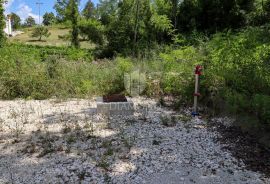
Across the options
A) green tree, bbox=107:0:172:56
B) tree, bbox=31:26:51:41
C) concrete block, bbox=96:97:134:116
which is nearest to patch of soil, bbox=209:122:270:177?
concrete block, bbox=96:97:134:116

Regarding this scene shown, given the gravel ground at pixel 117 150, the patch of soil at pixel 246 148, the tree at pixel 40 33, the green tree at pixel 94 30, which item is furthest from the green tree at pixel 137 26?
the tree at pixel 40 33

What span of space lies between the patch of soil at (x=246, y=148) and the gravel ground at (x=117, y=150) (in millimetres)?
32

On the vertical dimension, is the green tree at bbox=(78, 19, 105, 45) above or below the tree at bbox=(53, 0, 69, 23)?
below

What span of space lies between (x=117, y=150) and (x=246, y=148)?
68.4 inches

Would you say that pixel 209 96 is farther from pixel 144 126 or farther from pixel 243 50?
pixel 144 126

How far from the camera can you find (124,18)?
18.1 meters

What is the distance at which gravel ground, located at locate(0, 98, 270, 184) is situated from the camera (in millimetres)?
3510

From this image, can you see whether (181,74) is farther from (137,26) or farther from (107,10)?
(107,10)

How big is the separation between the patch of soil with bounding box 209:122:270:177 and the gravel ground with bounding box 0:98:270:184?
3cm

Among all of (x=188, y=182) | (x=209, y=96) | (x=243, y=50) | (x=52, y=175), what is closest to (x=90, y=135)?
(x=52, y=175)

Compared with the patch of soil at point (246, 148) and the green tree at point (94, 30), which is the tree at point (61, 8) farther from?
the patch of soil at point (246, 148)

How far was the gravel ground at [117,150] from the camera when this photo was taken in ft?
11.5

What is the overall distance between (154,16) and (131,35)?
66.7 inches

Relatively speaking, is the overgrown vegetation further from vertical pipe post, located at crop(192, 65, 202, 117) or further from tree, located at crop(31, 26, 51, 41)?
tree, located at crop(31, 26, 51, 41)
